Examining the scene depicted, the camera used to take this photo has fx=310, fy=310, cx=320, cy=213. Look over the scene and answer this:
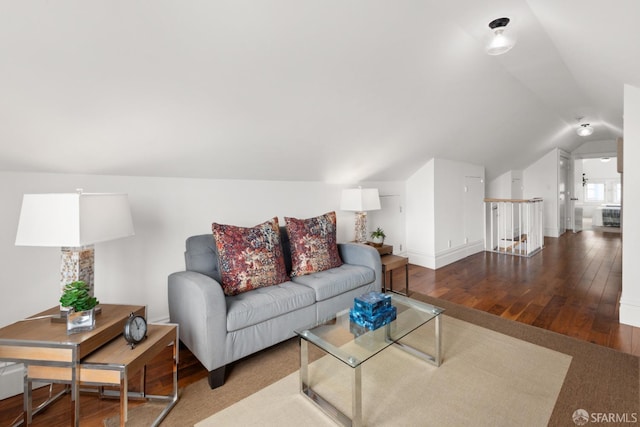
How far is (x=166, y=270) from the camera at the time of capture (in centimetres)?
263

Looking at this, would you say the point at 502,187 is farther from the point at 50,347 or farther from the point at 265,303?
the point at 50,347

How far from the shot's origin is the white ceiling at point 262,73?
1.47 meters

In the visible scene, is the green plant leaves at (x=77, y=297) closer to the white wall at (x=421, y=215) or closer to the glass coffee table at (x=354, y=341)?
the glass coffee table at (x=354, y=341)

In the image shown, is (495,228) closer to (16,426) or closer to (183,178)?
(183,178)

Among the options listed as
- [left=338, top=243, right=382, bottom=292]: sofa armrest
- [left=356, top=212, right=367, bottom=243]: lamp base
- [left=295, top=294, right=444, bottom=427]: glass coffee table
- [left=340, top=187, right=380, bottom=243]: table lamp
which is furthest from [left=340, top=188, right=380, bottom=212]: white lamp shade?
[left=295, top=294, right=444, bottom=427]: glass coffee table

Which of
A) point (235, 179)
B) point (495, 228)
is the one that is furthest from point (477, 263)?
point (235, 179)

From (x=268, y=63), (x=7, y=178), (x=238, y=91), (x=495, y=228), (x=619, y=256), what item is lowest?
(x=619, y=256)

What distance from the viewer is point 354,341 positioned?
1.76 m

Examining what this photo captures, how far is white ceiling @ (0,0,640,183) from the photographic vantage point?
57.9 inches

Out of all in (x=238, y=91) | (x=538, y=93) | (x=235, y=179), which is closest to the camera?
(x=238, y=91)

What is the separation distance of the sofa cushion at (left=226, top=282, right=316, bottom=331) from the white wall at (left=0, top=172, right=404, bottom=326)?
0.80 m

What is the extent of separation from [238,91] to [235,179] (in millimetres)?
1107

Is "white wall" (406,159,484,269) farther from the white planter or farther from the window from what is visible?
the window

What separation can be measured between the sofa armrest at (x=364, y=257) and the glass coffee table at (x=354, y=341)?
747 millimetres
